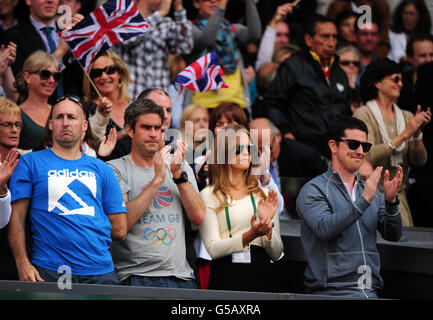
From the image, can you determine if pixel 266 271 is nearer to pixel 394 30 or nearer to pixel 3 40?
pixel 3 40

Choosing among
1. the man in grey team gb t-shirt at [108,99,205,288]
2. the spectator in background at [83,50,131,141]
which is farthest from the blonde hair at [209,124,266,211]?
the spectator in background at [83,50,131,141]

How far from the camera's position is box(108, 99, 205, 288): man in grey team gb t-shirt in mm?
5699

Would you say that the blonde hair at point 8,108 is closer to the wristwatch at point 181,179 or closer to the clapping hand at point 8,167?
the clapping hand at point 8,167

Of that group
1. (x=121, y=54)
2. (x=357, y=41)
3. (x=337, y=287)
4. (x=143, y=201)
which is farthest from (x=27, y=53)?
(x=357, y=41)

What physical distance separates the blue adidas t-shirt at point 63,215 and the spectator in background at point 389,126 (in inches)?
98.2

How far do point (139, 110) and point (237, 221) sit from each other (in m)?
1.05

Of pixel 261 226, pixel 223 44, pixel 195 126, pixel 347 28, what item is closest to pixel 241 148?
pixel 261 226

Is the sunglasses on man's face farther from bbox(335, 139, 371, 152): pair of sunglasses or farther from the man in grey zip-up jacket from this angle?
bbox(335, 139, 371, 152): pair of sunglasses

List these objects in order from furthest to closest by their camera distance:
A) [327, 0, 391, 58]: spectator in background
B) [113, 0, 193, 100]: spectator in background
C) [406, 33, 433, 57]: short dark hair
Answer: [327, 0, 391, 58]: spectator in background, [406, 33, 433, 57]: short dark hair, [113, 0, 193, 100]: spectator in background

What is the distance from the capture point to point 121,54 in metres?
8.39

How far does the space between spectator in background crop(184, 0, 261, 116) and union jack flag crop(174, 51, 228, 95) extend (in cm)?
92

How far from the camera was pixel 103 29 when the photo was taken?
23.1ft

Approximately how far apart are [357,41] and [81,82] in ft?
13.0

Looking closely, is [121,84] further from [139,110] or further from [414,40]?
[414,40]
